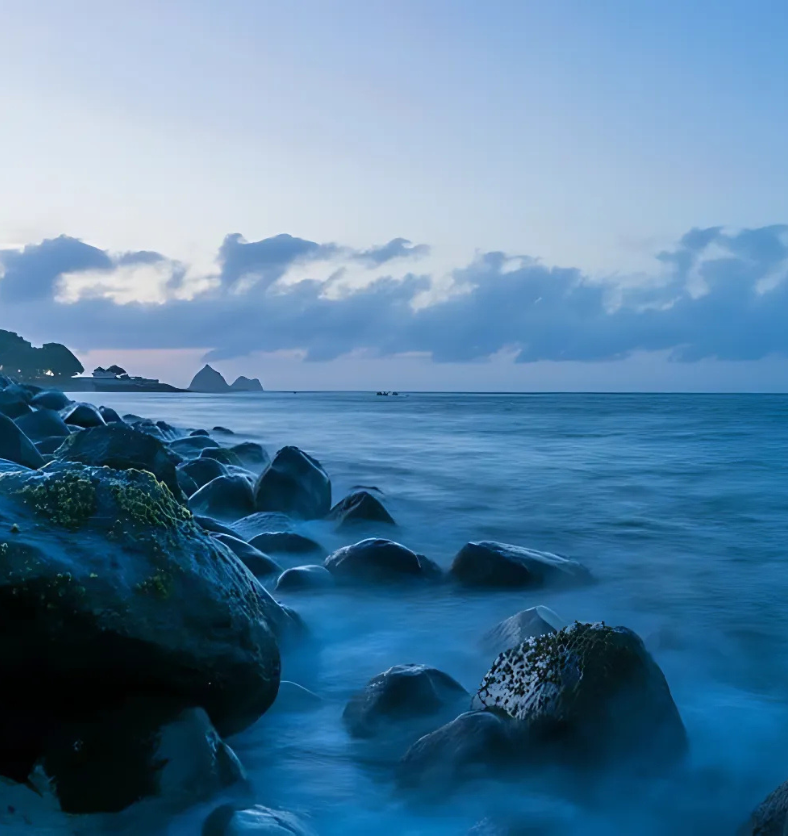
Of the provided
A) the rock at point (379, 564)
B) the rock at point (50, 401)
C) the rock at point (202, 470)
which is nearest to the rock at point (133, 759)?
the rock at point (379, 564)

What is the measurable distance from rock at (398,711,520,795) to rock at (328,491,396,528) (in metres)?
4.92

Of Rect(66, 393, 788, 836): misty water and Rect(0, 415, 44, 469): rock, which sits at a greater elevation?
Rect(0, 415, 44, 469): rock

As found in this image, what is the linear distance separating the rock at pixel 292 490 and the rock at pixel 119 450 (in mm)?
2399

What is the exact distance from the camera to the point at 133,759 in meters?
2.61

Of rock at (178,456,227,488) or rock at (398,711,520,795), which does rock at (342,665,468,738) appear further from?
rock at (178,456,227,488)

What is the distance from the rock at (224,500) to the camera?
8039 millimetres

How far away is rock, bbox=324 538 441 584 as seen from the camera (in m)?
5.67

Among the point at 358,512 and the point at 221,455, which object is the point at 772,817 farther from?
the point at 221,455

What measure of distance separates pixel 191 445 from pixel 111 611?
12.2 metres

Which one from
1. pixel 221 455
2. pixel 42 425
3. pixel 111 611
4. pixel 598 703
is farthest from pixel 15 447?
pixel 598 703

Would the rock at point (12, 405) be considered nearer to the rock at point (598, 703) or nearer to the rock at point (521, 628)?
the rock at point (521, 628)

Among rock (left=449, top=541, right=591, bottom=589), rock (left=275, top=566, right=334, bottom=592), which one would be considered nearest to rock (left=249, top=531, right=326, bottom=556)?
rock (left=275, top=566, right=334, bottom=592)

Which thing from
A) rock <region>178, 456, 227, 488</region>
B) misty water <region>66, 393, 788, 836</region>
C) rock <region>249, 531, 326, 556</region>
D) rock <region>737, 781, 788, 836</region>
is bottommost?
misty water <region>66, 393, 788, 836</region>

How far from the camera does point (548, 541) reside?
8438 mm
